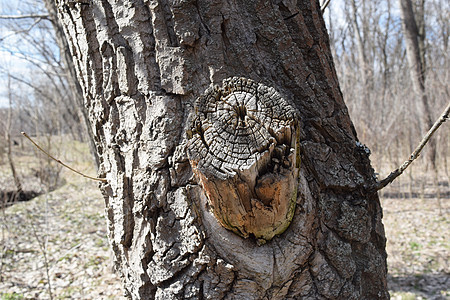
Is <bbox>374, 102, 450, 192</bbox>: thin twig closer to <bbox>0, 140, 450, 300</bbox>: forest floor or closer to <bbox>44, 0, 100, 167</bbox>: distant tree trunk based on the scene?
<bbox>0, 140, 450, 300</bbox>: forest floor

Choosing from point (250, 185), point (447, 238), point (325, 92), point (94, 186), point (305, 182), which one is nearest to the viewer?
point (250, 185)

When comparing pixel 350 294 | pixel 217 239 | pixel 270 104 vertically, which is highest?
pixel 270 104

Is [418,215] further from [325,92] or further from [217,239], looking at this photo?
[217,239]

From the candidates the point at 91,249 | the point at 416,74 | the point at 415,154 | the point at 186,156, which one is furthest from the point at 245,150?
the point at 416,74

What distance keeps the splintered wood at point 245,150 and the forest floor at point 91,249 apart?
1.85 m

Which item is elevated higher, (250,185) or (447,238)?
(250,185)

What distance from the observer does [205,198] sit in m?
1.16

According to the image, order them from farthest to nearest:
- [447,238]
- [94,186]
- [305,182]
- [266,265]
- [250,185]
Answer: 1. [94,186]
2. [447,238]
3. [305,182]
4. [266,265]
5. [250,185]

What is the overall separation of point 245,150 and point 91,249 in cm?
481

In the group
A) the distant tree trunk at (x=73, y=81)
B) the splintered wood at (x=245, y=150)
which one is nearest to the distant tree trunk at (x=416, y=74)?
the distant tree trunk at (x=73, y=81)

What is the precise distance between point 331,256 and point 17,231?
6336mm

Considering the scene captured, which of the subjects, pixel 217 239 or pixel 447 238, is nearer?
pixel 217 239

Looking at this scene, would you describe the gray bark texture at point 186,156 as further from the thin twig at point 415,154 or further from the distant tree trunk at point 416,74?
the distant tree trunk at point 416,74

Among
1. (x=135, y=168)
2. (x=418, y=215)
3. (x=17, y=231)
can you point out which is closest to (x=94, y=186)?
(x=17, y=231)
